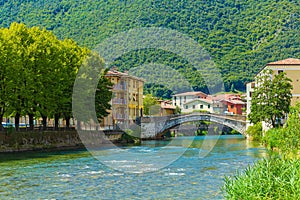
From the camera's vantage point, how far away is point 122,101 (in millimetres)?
76938

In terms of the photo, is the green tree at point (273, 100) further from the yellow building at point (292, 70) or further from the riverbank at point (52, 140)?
the riverbank at point (52, 140)

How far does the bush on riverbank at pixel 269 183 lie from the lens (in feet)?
53.3

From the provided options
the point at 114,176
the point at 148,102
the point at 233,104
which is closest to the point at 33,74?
the point at 114,176

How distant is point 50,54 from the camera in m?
51.1

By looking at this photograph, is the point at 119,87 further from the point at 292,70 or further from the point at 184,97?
the point at 184,97

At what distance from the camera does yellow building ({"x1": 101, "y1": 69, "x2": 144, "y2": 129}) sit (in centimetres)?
7462

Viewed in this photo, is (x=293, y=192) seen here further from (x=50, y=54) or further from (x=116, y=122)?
(x=116, y=122)

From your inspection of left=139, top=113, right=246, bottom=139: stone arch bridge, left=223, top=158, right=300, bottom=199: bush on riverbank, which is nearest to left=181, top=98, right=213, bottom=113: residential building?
left=139, top=113, right=246, bottom=139: stone arch bridge

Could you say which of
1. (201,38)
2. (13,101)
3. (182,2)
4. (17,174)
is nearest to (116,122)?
(13,101)

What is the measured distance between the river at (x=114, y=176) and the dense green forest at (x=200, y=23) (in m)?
61.3

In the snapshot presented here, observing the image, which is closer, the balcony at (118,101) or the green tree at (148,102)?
the balcony at (118,101)

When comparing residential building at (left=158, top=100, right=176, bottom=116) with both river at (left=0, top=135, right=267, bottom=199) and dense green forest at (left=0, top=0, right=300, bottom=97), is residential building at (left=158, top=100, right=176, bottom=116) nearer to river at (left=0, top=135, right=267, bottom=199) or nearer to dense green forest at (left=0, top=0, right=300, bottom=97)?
dense green forest at (left=0, top=0, right=300, bottom=97)

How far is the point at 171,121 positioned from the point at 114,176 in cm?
4522

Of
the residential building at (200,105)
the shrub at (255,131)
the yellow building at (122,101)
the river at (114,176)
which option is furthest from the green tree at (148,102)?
the river at (114,176)
